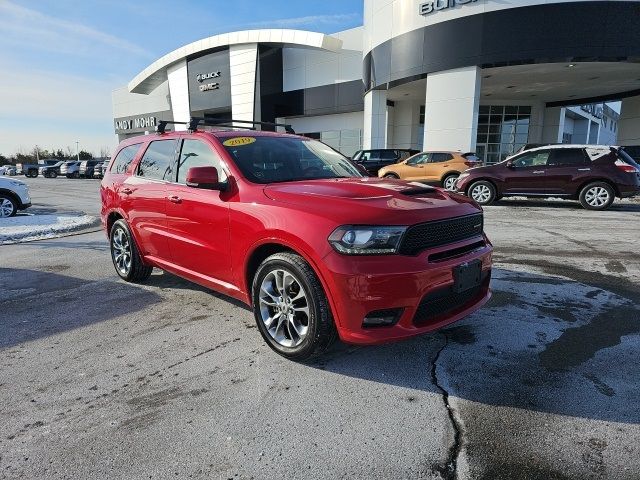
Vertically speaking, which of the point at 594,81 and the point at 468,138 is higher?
the point at 594,81

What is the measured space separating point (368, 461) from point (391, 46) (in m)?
21.9

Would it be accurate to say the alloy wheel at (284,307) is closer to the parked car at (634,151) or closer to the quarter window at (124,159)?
the quarter window at (124,159)

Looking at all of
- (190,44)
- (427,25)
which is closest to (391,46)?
(427,25)

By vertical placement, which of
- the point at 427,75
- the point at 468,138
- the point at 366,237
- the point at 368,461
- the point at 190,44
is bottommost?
the point at 368,461

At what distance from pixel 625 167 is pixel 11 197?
16603 millimetres

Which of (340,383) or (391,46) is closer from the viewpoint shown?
(340,383)

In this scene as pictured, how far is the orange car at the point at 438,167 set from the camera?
1590 centimetres

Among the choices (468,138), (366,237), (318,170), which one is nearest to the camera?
(366,237)

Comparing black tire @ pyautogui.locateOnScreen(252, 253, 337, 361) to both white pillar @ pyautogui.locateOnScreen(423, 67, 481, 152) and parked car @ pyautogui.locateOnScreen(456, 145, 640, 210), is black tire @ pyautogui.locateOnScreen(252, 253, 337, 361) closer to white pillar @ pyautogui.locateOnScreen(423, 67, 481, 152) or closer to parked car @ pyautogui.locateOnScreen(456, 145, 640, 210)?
parked car @ pyautogui.locateOnScreen(456, 145, 640, 210)

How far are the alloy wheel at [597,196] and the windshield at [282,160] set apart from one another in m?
10.2

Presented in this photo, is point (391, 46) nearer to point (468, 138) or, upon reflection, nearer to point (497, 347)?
point (468, 138)

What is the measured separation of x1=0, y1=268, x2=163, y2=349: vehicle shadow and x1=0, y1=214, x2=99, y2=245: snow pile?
3277 millimetres

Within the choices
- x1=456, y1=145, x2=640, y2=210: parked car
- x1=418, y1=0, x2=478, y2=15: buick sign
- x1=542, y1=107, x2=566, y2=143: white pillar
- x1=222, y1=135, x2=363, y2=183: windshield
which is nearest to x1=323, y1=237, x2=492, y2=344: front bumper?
x1=222, y1=135, x2=363, y2=183: windshield

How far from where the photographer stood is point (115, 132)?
5591 cm
